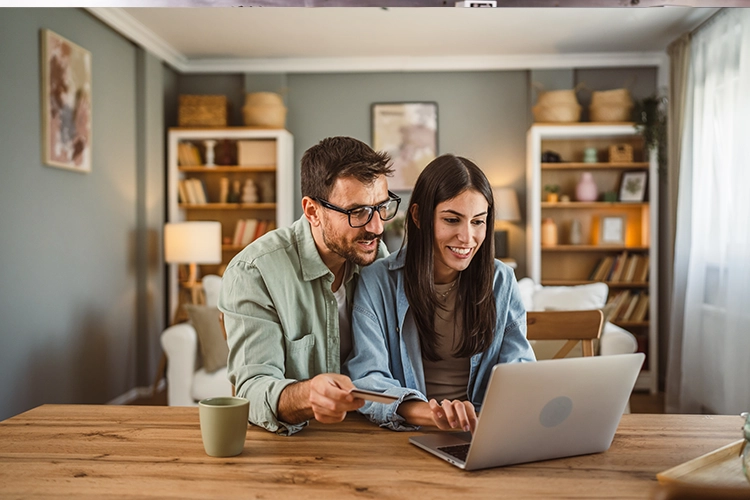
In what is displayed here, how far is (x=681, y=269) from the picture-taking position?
4.52 m

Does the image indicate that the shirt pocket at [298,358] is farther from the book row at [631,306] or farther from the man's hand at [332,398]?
the book row at [631,306]

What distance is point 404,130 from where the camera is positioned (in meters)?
5.71

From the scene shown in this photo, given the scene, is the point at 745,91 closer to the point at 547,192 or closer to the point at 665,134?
the point at 665,134

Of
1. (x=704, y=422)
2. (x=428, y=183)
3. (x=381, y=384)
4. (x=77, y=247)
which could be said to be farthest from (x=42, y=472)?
(x=77, y=247)

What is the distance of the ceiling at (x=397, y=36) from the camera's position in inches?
175

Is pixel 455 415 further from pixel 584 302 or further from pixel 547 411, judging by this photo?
pixel 584 302

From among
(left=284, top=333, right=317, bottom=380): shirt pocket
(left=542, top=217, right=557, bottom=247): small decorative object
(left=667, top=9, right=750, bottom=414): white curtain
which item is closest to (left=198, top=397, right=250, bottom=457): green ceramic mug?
(left=284, top=333, right=317, bottom=380): shirt pocket

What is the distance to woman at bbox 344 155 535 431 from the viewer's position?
159cm

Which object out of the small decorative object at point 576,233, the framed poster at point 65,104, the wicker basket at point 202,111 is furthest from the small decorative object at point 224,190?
the small decorative object at point 576,233

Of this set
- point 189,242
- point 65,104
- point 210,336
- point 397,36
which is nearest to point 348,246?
point 210,336

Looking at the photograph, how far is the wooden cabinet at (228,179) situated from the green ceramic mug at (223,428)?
13.8 ft

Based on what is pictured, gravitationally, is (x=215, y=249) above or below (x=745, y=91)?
below

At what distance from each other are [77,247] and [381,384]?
3.20 m

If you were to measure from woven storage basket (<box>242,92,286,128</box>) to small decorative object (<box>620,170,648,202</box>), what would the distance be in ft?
9.11
